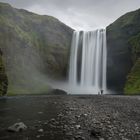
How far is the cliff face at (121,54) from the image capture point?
96125 millimetres

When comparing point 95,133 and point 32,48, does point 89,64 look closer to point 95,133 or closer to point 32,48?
point 32,48

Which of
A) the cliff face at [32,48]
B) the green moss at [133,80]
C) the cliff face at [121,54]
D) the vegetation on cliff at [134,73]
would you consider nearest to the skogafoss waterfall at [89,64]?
the cliff face at [121,54]

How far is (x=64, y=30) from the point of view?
407 ft

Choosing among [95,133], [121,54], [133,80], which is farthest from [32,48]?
[95,133]

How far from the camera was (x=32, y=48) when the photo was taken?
105 meters

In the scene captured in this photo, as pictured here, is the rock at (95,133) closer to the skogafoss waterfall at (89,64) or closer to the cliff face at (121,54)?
the skogafoss waterfall at (89,64)

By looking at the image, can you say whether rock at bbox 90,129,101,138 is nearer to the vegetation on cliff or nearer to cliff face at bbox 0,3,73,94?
cliff face at bbox 0,3,73,94

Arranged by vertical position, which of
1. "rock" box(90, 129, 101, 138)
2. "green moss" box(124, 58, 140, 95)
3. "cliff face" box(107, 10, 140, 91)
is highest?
"cliff face" box(107, 10, 140, 91)

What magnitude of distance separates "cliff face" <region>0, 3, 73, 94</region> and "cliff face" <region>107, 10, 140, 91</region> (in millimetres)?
22956

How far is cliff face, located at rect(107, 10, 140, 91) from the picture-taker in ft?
315

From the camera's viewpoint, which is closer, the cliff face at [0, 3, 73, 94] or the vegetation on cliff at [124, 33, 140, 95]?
the vegetation on cliff at [124, 33, 140, 95]

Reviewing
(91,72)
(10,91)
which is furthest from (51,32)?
(10,91)

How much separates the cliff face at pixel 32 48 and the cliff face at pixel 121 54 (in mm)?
22956

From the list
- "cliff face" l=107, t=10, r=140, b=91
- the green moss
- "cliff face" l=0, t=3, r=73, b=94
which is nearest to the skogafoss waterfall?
"cliff face" l=107, t=10, r=140, b=91
